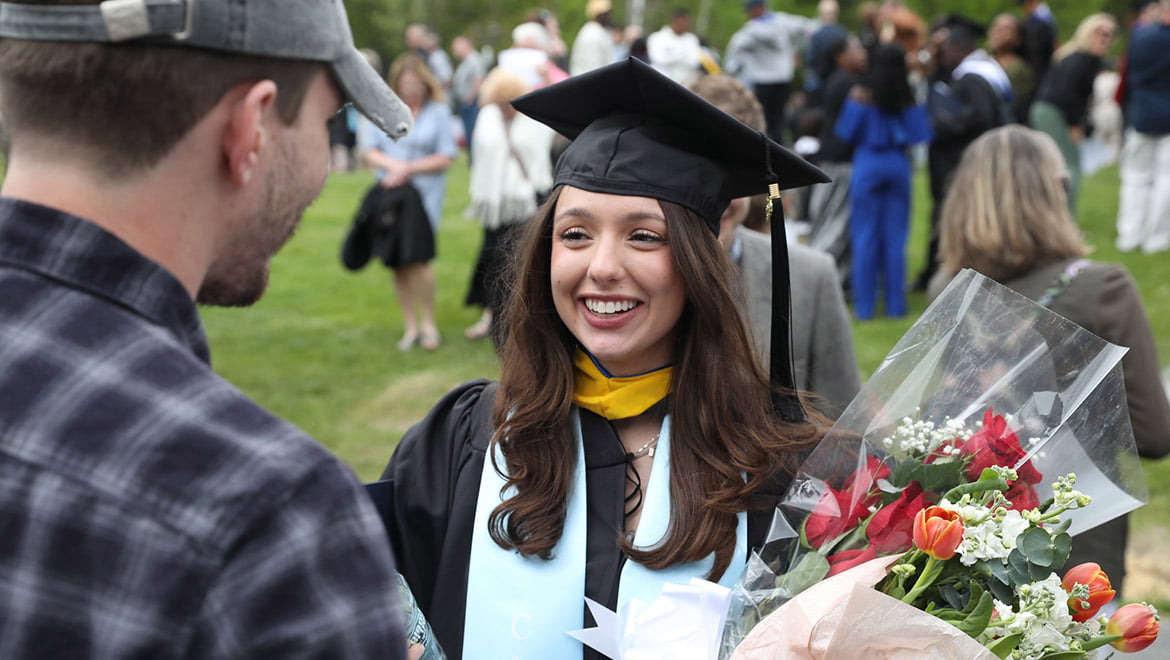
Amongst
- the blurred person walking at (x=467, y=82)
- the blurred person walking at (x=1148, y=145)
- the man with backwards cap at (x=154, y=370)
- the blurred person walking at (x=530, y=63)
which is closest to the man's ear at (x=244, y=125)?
the man with backwards cap at (x=154, y=370)

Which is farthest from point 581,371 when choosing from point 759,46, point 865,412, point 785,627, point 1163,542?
point 759,46

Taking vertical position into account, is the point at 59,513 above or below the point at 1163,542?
above

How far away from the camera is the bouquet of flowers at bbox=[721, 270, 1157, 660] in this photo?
185 cm

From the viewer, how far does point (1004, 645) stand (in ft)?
5.94

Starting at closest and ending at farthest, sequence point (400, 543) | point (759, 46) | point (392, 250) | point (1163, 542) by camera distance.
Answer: point (400, 543) < point (1163, 542) < point (392, 250) < point (759, 46)

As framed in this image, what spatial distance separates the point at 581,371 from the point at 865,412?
2.51 ft

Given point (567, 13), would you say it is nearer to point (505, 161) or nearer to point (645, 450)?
point (505, 161)

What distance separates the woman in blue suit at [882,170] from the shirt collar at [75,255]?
8.19m

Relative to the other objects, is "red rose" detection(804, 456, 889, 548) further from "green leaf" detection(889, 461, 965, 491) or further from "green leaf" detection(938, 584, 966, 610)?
"green leaf" detection(938, 584, 966, 610)

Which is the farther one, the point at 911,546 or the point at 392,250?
the point at 392,250

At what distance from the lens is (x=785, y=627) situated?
1.90 m

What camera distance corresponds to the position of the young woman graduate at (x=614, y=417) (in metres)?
2.42

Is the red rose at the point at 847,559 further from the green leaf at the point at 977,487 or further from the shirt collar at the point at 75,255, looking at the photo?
the shirt collar at the point at 75,255

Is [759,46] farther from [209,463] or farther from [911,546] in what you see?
[209,463]
